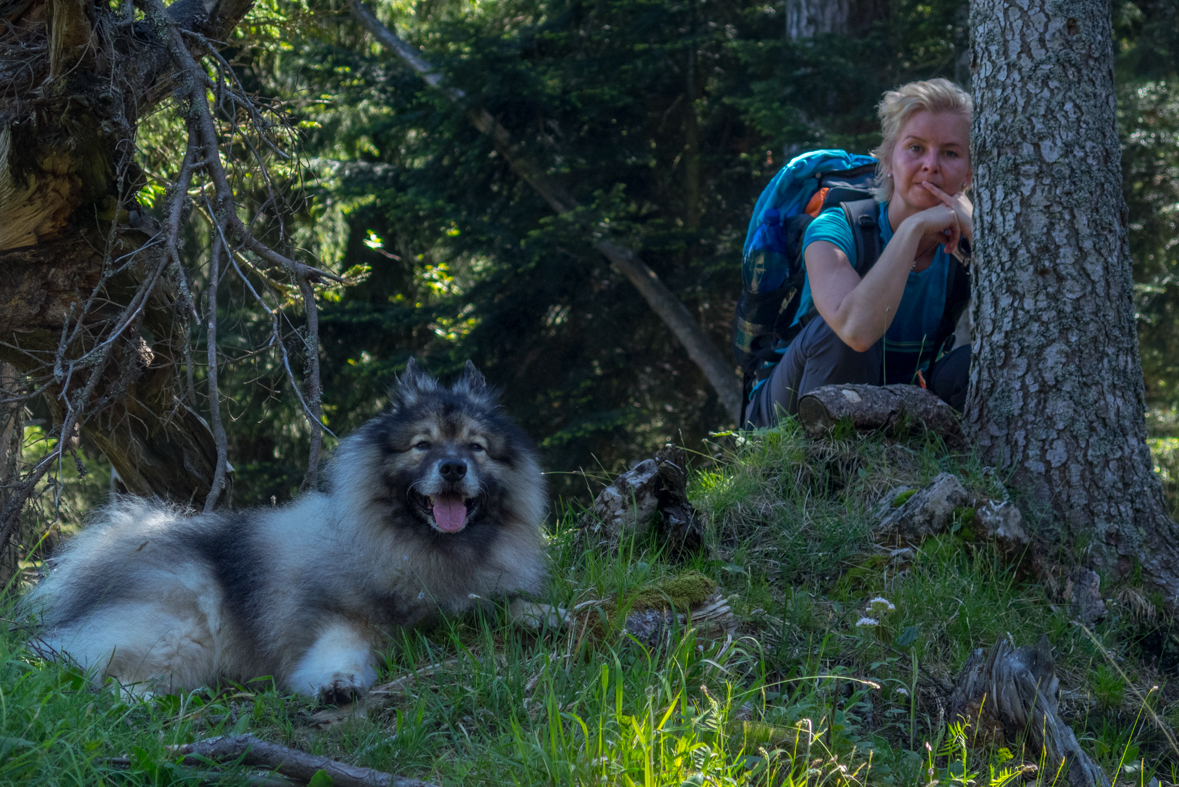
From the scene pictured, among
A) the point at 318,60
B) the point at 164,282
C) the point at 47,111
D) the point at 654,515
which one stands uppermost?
the point at 318,60

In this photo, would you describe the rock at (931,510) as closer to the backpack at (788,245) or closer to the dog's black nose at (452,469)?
the backpack at (788,245)

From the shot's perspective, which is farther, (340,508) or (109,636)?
(340,508)

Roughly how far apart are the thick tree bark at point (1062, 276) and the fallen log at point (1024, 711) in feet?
4.23

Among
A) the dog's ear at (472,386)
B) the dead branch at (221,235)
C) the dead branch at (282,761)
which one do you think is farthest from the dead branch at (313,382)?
the dead branch at (282,761)

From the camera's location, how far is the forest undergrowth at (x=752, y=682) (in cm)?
231

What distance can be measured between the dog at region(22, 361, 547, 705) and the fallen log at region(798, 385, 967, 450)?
1.34 meters

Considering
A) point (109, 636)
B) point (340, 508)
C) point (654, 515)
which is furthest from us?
point (654, 515)

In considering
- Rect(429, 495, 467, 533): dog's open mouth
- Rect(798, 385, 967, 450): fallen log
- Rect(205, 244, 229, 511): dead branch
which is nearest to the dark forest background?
Rect(798, 385, 967, 450): fallen log

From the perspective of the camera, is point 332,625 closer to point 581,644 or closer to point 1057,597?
point 581,644

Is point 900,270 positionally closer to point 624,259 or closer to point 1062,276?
point 1062,276

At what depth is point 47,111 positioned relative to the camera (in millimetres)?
3807

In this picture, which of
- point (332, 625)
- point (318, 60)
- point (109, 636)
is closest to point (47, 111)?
point (109, 636)

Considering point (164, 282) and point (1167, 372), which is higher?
point (164, 282)

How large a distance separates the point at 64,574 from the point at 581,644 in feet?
6.97
